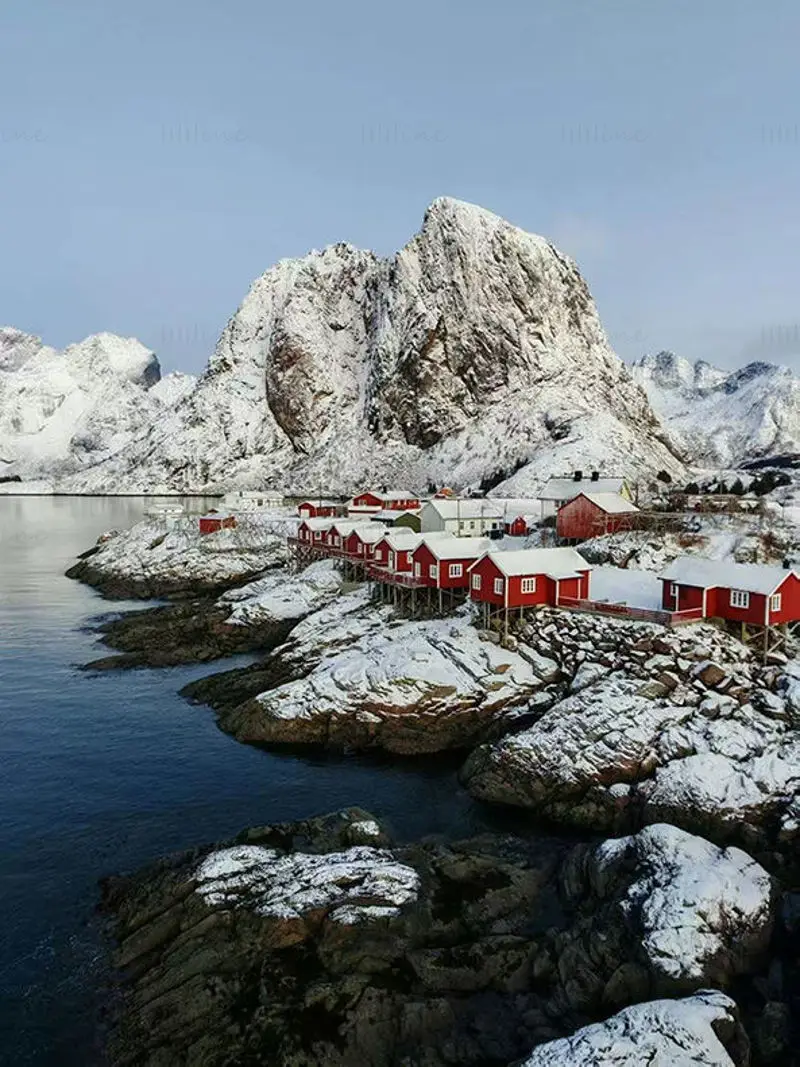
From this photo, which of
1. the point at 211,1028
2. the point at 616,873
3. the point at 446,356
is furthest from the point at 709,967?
the point at 446,356

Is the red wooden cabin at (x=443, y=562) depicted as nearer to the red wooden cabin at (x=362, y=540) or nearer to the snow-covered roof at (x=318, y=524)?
the red wooden cabin at (x=362, y=540)

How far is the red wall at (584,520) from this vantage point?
188ft

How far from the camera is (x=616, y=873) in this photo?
20375 millimetres

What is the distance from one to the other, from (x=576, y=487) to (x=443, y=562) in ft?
98.2

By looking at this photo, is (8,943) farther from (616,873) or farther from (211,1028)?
(616,873)

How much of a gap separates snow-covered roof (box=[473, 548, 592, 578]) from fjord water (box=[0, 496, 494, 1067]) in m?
12.5

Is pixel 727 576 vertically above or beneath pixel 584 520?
beneath

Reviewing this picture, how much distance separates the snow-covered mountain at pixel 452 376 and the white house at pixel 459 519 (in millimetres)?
50169

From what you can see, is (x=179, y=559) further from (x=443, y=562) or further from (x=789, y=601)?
(x=789, y=601)

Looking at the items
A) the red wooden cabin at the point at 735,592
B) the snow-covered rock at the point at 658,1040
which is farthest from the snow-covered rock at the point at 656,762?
the snow-covered rock at the point at 658,1040

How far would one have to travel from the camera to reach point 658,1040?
45.5 feet

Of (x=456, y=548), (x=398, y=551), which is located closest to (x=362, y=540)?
(x=398, y=551)

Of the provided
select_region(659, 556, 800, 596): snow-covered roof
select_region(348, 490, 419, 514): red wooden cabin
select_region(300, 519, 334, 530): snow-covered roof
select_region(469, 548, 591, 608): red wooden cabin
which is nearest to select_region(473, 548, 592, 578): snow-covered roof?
select_region(469, 548, 591, 608): red wooden cabin

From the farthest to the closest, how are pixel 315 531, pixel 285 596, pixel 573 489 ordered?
pixel 315 531
pixel 573 489
pixel 285 596
